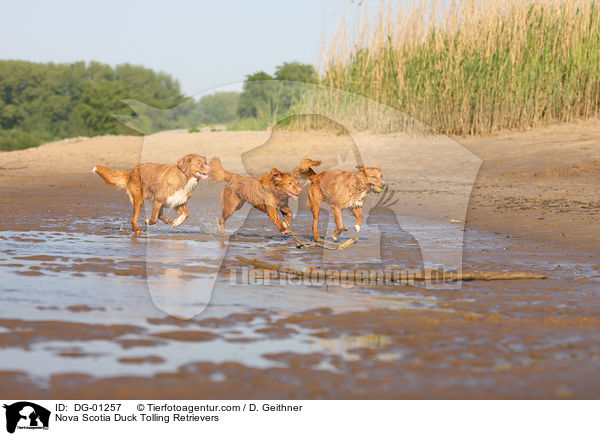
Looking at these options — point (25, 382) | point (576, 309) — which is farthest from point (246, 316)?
point (576, 309)

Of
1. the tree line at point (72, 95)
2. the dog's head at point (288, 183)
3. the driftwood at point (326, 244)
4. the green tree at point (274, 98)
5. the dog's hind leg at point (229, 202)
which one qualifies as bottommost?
the driftwood at point (326, 244)

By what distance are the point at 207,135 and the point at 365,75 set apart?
6.64m

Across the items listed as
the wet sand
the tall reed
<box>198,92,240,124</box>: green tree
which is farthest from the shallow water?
the tall reed

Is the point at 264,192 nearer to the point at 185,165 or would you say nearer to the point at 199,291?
the point at 185,165

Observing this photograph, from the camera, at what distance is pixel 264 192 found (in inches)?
357

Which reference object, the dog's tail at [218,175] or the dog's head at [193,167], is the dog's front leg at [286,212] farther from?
the dog's head at [193,167]

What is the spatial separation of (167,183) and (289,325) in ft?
15.9

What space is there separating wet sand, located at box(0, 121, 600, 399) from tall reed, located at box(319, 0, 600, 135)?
21.7ft

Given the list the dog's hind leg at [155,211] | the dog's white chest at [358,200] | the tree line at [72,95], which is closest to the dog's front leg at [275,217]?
the dog's white chest at [358,200]

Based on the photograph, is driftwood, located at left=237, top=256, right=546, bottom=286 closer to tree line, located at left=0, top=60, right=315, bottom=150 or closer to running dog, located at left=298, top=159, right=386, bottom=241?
running dog, located at left=298, top=159, right=386, bottom=241
